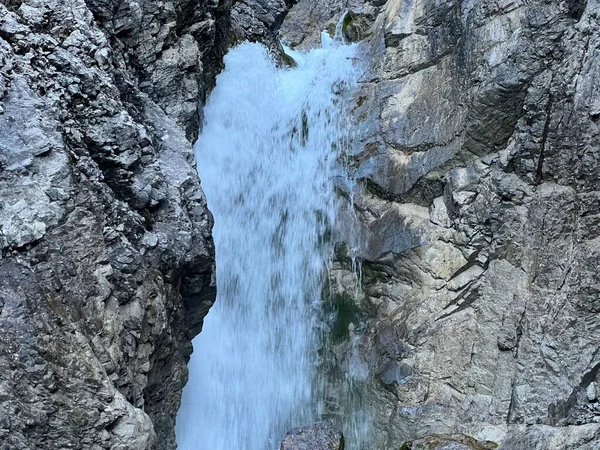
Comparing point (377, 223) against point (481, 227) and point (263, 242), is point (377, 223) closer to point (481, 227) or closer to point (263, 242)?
point (481, 227)

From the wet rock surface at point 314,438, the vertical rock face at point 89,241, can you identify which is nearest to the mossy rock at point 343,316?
the wet rock surface at point 314,438

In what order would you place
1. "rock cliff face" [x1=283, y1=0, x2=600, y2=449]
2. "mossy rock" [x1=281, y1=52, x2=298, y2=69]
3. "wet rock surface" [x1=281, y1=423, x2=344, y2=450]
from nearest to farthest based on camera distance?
"rock cliff face" [x1=283, y1=0, x2=600, y2=449]
"wet rock surface" [x1=281, y1=423, x2=344, y2=450]
"mossy rock" [x1=281, y1=52, x2=298, y2=69]

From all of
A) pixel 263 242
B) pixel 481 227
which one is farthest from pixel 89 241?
pixel 481 227

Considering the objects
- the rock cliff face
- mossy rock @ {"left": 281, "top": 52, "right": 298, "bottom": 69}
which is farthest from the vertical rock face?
mossy rock @ {"left": 281, "top": 52, "right": 298, "bottom": 69}

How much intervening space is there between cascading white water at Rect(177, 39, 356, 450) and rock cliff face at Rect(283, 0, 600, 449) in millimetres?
882

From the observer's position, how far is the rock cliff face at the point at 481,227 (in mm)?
8602

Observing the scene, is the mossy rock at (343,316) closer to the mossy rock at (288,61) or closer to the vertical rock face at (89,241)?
the vertical rock face at (89,241)

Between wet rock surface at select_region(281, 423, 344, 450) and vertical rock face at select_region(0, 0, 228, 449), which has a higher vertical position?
vertical rock face at select_region(0, 0, 228, 449)

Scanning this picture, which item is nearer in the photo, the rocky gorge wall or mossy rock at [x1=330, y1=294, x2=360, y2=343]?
the rocky gorge wall

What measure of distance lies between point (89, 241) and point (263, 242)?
5.48 meters

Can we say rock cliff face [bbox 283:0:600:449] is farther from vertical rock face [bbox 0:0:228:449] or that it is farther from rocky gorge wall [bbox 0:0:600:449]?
vertical rock face [bbox 0:0:228:449]

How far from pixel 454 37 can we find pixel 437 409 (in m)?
6.65

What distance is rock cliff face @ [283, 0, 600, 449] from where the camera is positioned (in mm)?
8602

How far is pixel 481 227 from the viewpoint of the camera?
32.8 ft
